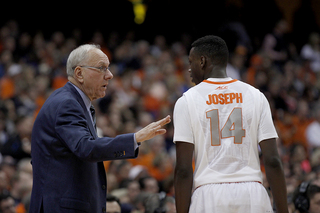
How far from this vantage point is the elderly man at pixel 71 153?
305cm

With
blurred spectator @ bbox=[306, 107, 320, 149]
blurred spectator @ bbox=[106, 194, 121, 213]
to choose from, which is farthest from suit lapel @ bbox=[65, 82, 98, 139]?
blurred spectator @ bbox=[306, 107, 320, 149]

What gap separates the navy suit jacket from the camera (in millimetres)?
3045

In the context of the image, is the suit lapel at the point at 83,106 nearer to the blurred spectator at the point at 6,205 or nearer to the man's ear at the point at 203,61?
the man's ear at the point at 203,61

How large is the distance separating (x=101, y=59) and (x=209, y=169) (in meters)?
1.25

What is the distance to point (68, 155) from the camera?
10.5ft

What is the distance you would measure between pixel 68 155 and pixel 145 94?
25.4 ft

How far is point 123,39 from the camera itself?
13.8 meters

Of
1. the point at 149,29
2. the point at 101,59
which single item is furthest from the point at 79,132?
the point at 149,29

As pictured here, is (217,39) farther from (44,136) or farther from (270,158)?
(44,136)

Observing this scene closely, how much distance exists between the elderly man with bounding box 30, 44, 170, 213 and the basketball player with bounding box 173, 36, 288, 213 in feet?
0.74

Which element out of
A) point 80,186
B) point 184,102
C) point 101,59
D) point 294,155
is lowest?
point 294,155

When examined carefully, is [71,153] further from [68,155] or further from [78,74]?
[78,74]

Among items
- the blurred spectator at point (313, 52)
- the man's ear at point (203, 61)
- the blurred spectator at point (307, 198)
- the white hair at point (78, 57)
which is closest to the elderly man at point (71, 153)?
the white hair at point (78, 57)

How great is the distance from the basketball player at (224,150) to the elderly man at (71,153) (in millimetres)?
226
